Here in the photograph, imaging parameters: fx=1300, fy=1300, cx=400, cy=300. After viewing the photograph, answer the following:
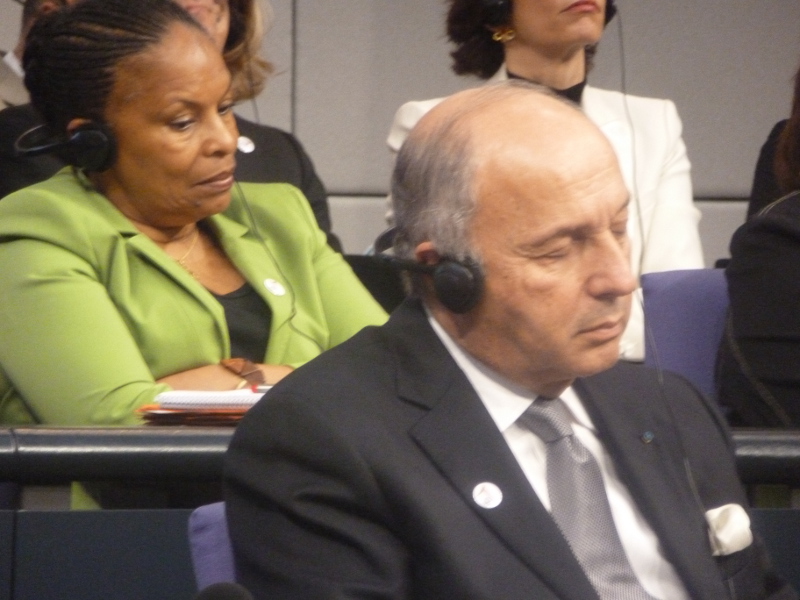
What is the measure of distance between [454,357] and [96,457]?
482mm

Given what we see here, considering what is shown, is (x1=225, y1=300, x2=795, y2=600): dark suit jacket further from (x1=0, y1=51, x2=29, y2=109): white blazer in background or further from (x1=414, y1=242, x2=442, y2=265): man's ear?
(x1=0, y1=51, x2=29, y2=109): white blazer in background

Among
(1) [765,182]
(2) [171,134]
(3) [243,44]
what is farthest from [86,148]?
(1) [765,182]

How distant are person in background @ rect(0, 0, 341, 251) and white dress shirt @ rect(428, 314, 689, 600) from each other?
118cm

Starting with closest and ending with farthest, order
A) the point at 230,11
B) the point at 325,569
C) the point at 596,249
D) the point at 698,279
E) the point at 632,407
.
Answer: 1. the point at 325,569
2. the point at 596,249
3. the point at 632,407
4. the point at 698,279
5. the point at 230,11

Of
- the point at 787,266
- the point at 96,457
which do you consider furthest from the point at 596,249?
the point at 787,266

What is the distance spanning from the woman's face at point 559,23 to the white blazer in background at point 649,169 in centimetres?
11

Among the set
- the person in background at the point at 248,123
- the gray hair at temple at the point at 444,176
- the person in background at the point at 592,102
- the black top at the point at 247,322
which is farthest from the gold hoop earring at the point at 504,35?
the gray hair at temple at the point at 444,176

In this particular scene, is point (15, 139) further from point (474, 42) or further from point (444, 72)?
point (444, 72)

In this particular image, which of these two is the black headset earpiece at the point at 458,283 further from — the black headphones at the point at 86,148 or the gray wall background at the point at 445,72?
the gray wall background at the point at 445,72

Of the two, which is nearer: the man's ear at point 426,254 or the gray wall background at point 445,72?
the man's ear at point 426,254

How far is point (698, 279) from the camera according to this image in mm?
2346

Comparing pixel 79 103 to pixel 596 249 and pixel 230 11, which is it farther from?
pixel 596 249

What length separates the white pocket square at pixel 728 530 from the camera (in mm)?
1431

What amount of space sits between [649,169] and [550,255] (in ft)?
5.05
